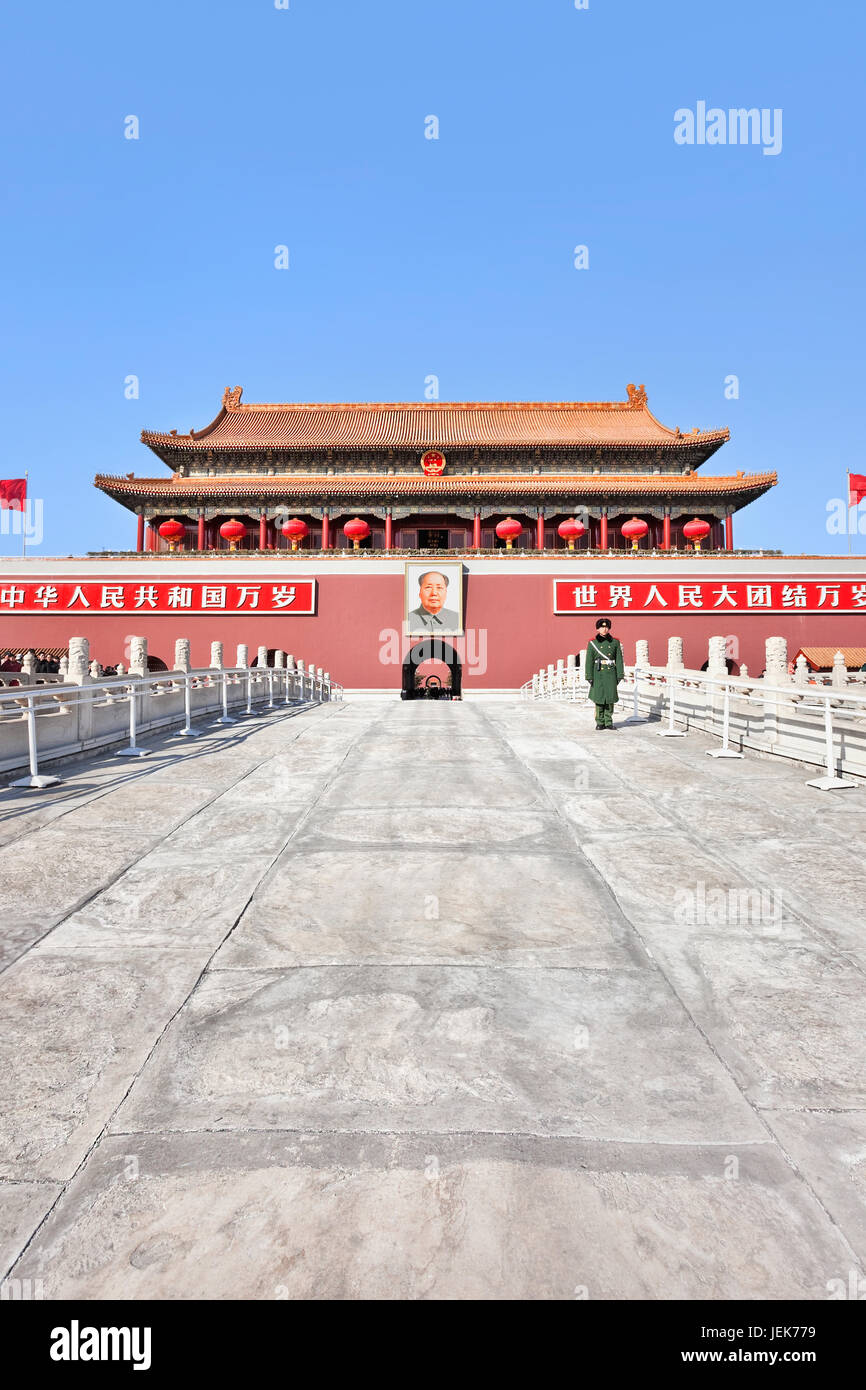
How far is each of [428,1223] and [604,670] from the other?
959cm

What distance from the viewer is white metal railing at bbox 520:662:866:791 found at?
7.06 meters

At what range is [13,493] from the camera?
2856cm

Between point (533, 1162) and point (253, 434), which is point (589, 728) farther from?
point (253, 434)

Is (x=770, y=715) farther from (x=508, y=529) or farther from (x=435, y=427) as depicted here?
(x=435, y=427)

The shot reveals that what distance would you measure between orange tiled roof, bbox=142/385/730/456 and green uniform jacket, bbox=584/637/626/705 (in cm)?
2244

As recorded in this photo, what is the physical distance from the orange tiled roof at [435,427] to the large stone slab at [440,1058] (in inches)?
1206

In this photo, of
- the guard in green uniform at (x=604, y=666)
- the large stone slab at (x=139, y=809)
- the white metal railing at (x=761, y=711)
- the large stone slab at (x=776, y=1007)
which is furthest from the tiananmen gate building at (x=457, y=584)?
the large stone slab at (x=776, y=1007)

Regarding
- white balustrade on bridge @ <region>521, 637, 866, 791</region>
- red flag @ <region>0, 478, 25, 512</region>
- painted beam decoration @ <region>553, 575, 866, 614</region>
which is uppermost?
red flag @ <region>0, 478, 25, 512</region>

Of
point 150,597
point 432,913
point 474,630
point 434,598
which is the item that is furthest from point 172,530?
point 432,913

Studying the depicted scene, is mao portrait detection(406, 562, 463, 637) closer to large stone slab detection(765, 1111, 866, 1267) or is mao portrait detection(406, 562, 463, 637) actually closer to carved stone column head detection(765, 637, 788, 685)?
carved stone column head detection(765, 637, 788, 685)

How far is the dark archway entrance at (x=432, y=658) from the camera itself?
2909 centimetres

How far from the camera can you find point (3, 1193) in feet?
5.98

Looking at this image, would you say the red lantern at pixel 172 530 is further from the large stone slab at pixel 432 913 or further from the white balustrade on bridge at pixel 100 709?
the large stone slab at pixel 432 913

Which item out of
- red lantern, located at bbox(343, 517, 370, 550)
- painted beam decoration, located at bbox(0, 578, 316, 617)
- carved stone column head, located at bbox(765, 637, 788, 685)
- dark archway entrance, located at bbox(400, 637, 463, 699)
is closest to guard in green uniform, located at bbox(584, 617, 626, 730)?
carved stone column head, located at bbox(765, 637, 788, 685)
